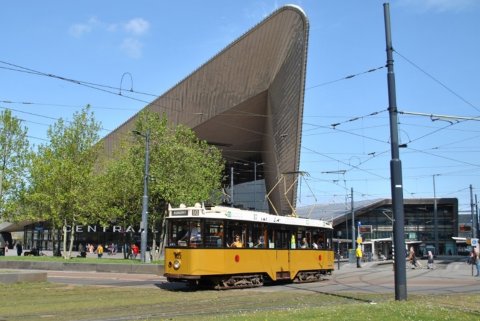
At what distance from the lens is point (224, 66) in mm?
58500

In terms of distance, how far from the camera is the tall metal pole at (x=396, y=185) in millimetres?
14211

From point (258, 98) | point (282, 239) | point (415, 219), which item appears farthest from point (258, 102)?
point (415, 219)

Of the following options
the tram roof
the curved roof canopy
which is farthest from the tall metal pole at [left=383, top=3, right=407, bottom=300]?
the curved roof canopy

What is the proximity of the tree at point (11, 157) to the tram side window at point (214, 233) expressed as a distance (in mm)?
24510

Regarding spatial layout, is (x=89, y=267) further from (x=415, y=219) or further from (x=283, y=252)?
(x=415, y=219)

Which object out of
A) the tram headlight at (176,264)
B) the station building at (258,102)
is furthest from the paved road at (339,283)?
the station building at (258,102)

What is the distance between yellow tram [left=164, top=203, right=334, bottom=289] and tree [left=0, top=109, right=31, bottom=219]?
23808mm

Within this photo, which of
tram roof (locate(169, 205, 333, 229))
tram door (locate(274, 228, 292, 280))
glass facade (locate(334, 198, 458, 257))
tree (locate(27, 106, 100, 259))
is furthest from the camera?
glass facade (locate(334, 198, 458, 257))

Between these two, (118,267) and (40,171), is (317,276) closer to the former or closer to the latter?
(118,267)

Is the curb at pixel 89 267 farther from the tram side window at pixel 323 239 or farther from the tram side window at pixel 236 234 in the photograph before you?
the tram side window at pixel 236 234

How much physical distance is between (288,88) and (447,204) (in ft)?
174

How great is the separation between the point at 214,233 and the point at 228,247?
28.4 inches

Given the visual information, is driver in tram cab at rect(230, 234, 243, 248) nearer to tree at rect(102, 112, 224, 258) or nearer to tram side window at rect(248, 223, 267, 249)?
tram side window at rect(248, 223, 267, 249)

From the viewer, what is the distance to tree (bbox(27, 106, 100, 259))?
3719cm
